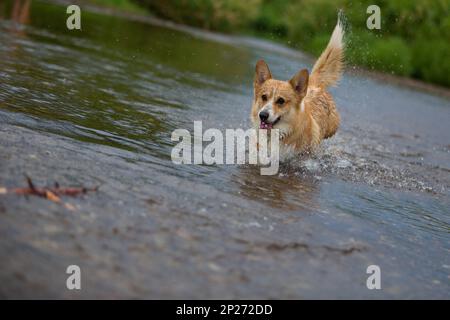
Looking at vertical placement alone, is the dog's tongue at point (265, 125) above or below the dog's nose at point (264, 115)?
below

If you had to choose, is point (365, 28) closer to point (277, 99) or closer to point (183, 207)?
point (277, 99)

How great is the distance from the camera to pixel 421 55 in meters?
19.5

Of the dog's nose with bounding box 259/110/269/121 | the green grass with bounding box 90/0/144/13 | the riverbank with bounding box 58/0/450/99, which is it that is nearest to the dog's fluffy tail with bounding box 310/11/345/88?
the dog's nose with bounding box 259/110/269/121

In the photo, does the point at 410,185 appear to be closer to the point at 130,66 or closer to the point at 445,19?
the point at 130,66

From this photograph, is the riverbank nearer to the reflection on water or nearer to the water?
the water

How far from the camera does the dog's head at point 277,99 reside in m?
5.24

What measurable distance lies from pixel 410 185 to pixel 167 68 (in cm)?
581

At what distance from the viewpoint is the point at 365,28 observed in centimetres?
2052

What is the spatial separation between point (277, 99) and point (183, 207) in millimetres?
2050

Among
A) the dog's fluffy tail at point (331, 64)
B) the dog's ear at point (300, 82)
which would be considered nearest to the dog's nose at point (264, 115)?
the dog's ear at point (300, 82)

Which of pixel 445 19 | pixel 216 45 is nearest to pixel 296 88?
pixel 216 45

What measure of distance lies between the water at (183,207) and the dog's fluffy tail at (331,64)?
741mm

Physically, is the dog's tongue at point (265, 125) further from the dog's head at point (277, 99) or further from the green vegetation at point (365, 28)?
the green vegetation at point (365, 28)

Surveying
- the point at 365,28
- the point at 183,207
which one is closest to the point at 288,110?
the point at 183,207
